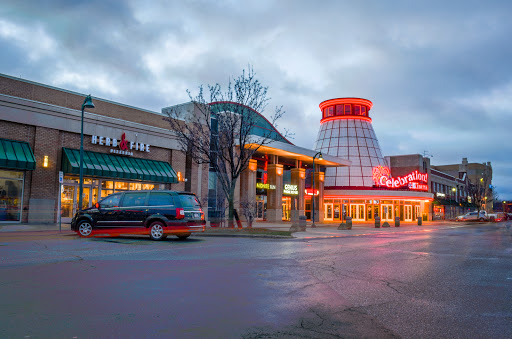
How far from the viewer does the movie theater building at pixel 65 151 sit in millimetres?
22938

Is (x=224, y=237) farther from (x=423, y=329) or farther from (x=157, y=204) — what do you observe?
(x=423, y=329)

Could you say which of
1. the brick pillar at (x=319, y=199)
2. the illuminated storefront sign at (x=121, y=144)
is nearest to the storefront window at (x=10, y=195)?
the illuminated storefront sign at (x=121, y=144)

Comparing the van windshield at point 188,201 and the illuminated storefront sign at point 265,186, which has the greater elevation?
the illuminated storefront sign at point 265,186

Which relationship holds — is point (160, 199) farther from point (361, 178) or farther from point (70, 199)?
point (361, 178)

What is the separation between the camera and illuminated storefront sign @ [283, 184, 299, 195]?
45.2m

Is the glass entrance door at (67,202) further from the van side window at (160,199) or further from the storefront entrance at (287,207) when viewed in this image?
the storefront entrance at (287,207)

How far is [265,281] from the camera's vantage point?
26.8ft

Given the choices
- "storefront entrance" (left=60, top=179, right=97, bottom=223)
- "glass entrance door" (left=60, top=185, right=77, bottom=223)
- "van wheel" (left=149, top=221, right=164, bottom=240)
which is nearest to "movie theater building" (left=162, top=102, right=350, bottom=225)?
"storefront entrance" (left=60, top=179, right=97, bottom=223)

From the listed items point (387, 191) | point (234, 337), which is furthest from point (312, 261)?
point (387, 191)

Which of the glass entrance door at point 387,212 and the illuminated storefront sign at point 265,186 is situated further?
the glass entrance door at point 387,212

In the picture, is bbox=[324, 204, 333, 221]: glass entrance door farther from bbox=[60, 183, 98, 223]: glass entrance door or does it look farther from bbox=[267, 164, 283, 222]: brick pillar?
bbox=[60, 183, 98, 223]: glass entrance door

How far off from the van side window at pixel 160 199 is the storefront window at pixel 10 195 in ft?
36.9

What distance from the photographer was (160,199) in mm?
16375

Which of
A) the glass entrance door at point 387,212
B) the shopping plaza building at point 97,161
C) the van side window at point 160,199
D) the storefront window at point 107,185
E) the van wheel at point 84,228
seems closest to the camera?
the van side window at point 160,199
